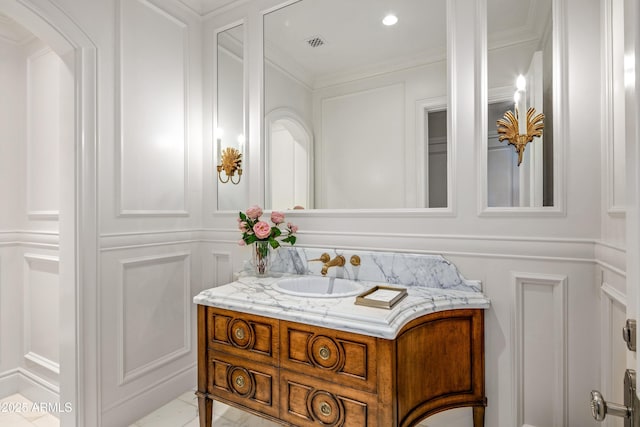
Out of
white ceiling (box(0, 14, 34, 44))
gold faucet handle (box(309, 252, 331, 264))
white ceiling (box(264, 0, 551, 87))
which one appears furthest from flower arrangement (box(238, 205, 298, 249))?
white ceiling (box(0, 14, 34, 44))

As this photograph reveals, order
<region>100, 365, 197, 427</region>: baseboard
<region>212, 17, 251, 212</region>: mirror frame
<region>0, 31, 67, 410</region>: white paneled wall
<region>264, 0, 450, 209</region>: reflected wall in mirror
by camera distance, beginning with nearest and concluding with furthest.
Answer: <region>264, 0, 450, 209</region>: reflected wall in mirror < <region>100, 365, 197, 427</region>: baseboard < <region>0, 31, 67, 410</region>: white paneled wall < <region>212, 17, 251, 212</region>: mirror frame

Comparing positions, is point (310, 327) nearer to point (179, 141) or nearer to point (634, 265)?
→ point (634, 265)

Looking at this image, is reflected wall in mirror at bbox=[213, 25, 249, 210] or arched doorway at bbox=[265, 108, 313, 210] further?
reflected wall in mirror at bbox=[213, 25, 249, 210]

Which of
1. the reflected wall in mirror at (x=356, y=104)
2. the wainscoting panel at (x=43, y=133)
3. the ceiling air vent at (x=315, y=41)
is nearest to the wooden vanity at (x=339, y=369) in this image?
the reflected wall in mirror at (x=356, y=104)

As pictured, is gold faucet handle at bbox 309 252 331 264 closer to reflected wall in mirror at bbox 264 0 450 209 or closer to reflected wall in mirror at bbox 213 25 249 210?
→ reflected wall in mirror at bbox 264 0 450 209

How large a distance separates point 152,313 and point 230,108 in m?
1.51

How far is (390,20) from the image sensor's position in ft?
6.27

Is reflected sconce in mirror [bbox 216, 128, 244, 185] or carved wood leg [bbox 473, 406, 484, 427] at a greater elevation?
reflected sconce in mirror [bbox 216, 128, 244, 185]

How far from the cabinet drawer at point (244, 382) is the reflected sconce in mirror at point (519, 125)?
1.55 m

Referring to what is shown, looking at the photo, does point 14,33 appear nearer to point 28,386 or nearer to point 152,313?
point 152,313

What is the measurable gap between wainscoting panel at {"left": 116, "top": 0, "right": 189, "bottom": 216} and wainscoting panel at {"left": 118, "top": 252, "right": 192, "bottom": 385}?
359 mm

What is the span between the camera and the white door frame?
1.82 metres

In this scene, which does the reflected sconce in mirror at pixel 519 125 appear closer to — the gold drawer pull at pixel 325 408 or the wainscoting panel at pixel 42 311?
the gold drawer pull at pixel 325 408

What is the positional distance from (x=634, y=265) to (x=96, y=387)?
7.71ft
